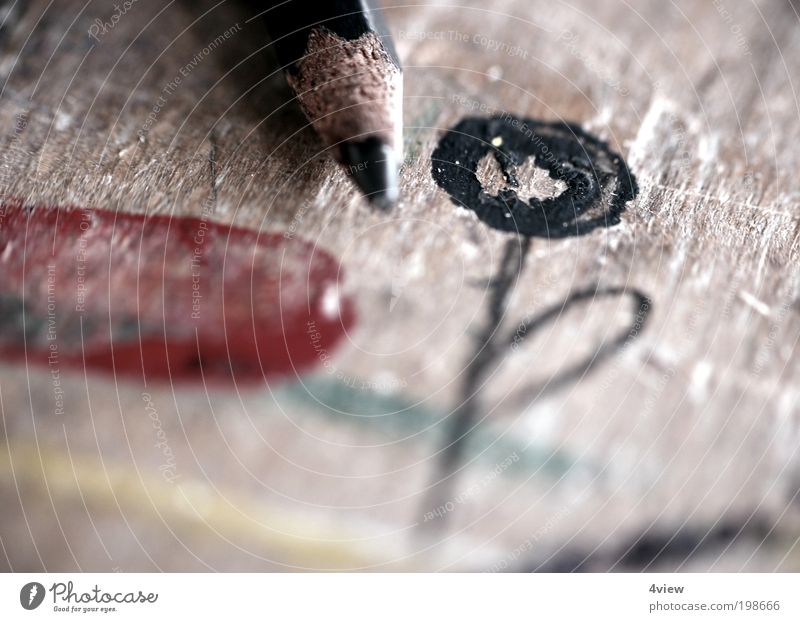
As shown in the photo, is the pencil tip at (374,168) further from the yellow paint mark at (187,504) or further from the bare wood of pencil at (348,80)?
the yellow paint mark at (187,504)

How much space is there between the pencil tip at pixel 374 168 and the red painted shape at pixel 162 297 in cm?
3

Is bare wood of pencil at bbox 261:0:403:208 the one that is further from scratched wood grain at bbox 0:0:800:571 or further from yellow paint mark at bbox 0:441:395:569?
yellow paint mark at bbox 0:441:395:569

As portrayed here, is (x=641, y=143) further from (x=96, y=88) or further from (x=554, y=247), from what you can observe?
(x=96, y=88)

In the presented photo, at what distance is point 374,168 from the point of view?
0.28 m

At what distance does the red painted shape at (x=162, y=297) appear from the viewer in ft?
0.92

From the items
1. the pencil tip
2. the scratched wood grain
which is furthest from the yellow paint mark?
the pencil tip

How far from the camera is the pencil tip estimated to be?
28 centimetres

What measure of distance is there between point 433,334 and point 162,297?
4.6 inches

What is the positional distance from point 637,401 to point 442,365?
93 millimetres
